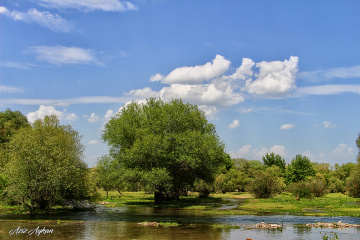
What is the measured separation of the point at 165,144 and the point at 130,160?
7380 mm

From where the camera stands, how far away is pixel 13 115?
103500mm

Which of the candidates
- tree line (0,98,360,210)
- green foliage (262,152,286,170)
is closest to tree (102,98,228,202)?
tree line (0,98,360,210)

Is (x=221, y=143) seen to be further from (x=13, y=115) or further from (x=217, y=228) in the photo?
(x=13, y=115)

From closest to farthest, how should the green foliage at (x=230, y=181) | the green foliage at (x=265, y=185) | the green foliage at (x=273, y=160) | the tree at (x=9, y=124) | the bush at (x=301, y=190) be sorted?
1. the bush at (x=301, y=190)
2. the green foliage at (x=265, y=185)
3. the tree at (x=9, y=124)
4. the green foliage at (x=230, y=181)
5. the green foliage at (x=273, y=160)

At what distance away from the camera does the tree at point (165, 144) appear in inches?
2527

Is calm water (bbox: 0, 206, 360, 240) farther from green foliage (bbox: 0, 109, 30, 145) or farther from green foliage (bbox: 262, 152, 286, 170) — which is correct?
green foliage (bbox: 262, 152, 286, 170)

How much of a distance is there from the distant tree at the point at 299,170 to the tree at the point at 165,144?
44.6 m

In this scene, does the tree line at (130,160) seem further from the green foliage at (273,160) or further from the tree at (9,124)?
the green foliage at (273,160)

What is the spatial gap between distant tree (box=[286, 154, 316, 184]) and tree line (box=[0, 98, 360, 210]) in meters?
22.8

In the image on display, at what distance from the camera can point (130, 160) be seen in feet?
215

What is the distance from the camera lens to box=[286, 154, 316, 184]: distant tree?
359ft

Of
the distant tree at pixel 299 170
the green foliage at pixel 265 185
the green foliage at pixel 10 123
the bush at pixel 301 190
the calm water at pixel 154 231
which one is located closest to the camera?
the calm water at pixel 154 231

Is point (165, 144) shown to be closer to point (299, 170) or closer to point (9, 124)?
point (9, 124)

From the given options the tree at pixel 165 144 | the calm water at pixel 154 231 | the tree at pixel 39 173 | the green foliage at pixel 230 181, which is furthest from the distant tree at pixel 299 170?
the tree at pixel 39 173
